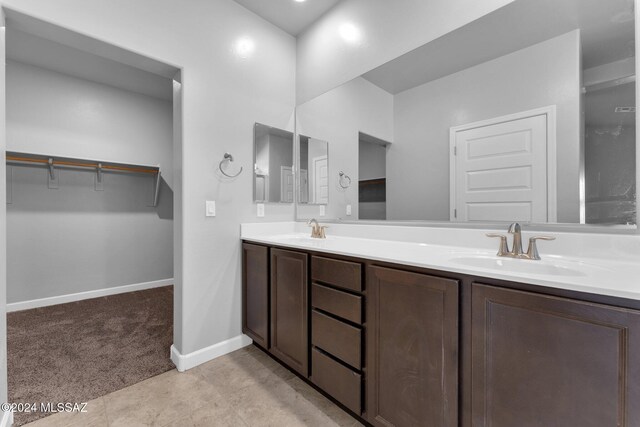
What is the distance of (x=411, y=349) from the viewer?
109 cm

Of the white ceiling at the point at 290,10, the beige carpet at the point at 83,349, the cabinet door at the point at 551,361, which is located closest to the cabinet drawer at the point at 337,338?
the cabinet door at the point at 551,361

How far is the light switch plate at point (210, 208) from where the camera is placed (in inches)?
78.4

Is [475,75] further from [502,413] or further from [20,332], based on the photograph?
[20,332]

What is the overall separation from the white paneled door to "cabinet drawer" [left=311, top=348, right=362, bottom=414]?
1.00 m

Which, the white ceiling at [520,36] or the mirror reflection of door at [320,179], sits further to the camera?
the mirror reflection of door at [320,179]

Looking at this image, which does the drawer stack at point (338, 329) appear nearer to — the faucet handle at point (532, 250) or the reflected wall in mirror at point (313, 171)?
the faucet handle at point (532, 250)

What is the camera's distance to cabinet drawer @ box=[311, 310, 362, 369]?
1305mm

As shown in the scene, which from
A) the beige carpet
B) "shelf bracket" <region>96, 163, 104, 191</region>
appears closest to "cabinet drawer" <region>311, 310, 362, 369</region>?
the beige carpet

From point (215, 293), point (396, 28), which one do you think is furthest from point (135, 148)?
point (396, 28)

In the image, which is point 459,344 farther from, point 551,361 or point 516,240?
point 516,240

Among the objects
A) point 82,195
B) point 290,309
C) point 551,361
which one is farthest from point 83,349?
point 551,361

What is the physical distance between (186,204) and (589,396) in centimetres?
209

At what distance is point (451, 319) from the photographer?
3.22 ft

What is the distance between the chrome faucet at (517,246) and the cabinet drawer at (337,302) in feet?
2.28
